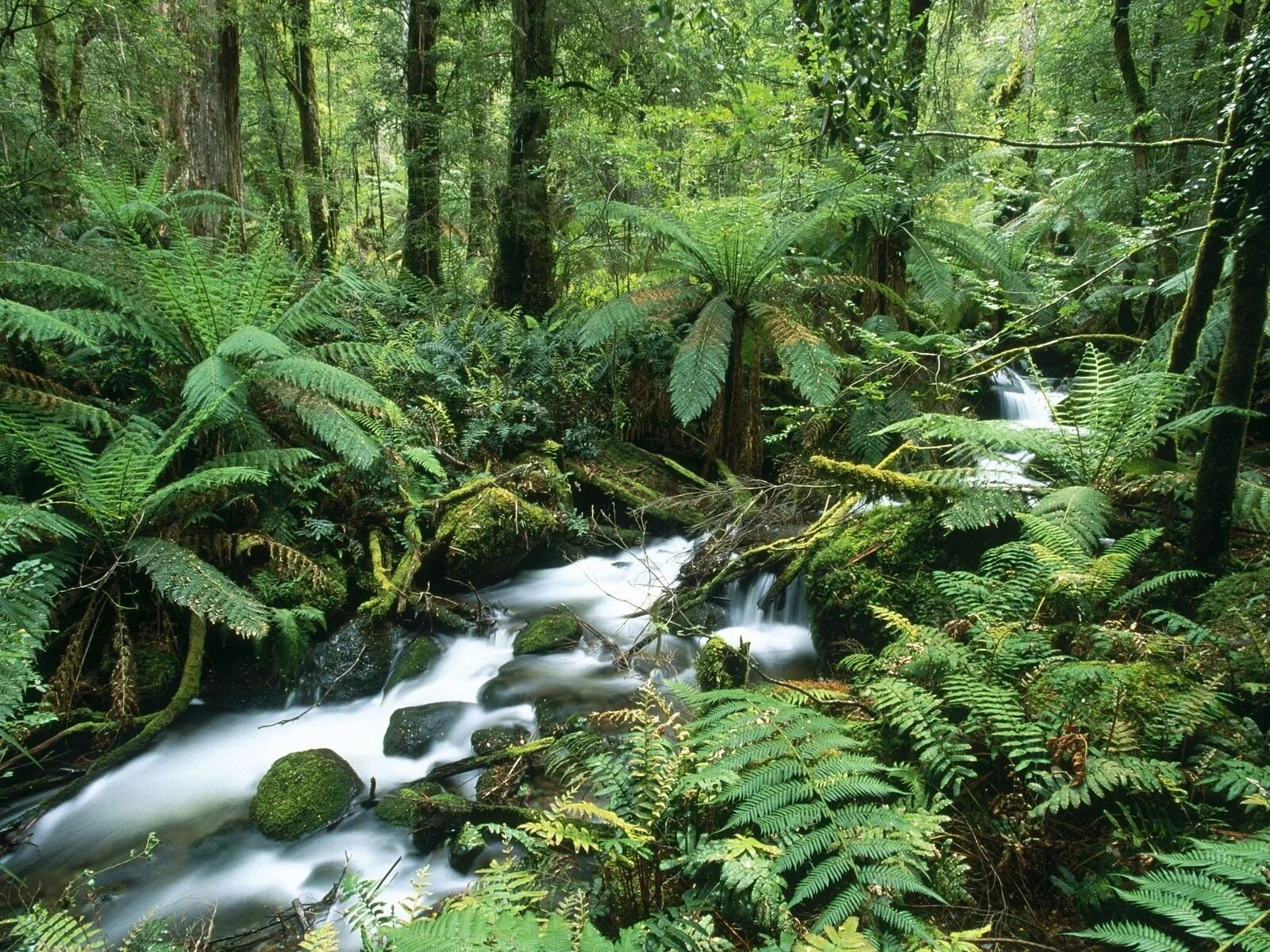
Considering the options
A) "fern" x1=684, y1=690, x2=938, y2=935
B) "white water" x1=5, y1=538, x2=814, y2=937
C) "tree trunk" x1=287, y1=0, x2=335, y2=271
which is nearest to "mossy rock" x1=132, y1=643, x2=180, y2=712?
"white water" x1=5, y1=538, x2=814, y2=937

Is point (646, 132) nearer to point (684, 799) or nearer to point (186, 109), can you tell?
point (186, 109)

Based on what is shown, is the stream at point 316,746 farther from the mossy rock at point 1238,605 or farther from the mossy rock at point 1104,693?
the mossy rock at point 1104,693

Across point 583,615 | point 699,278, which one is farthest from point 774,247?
point 583,615

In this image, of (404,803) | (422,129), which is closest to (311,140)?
(422,129)

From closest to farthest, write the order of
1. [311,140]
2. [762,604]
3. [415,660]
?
[415,660] → [762,604] → [311,140]

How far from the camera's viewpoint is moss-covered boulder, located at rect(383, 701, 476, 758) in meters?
3.61

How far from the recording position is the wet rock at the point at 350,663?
3.93 meters

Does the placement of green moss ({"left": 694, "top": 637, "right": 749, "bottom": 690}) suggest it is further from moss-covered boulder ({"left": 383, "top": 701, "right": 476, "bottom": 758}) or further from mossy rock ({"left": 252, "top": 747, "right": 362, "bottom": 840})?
mossy rock ({"left": 252, "top": 747, "right": 362, "bottom": 840})

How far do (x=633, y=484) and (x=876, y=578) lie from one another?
286 centimetres

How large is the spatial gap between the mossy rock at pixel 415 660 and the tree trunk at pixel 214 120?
3.92 meters

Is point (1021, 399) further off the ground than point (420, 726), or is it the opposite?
point (1021, 399)

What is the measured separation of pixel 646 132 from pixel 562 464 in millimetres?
3673

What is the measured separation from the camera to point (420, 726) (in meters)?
3.72

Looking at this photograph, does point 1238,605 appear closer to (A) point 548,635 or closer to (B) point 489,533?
(A) point 548,635
